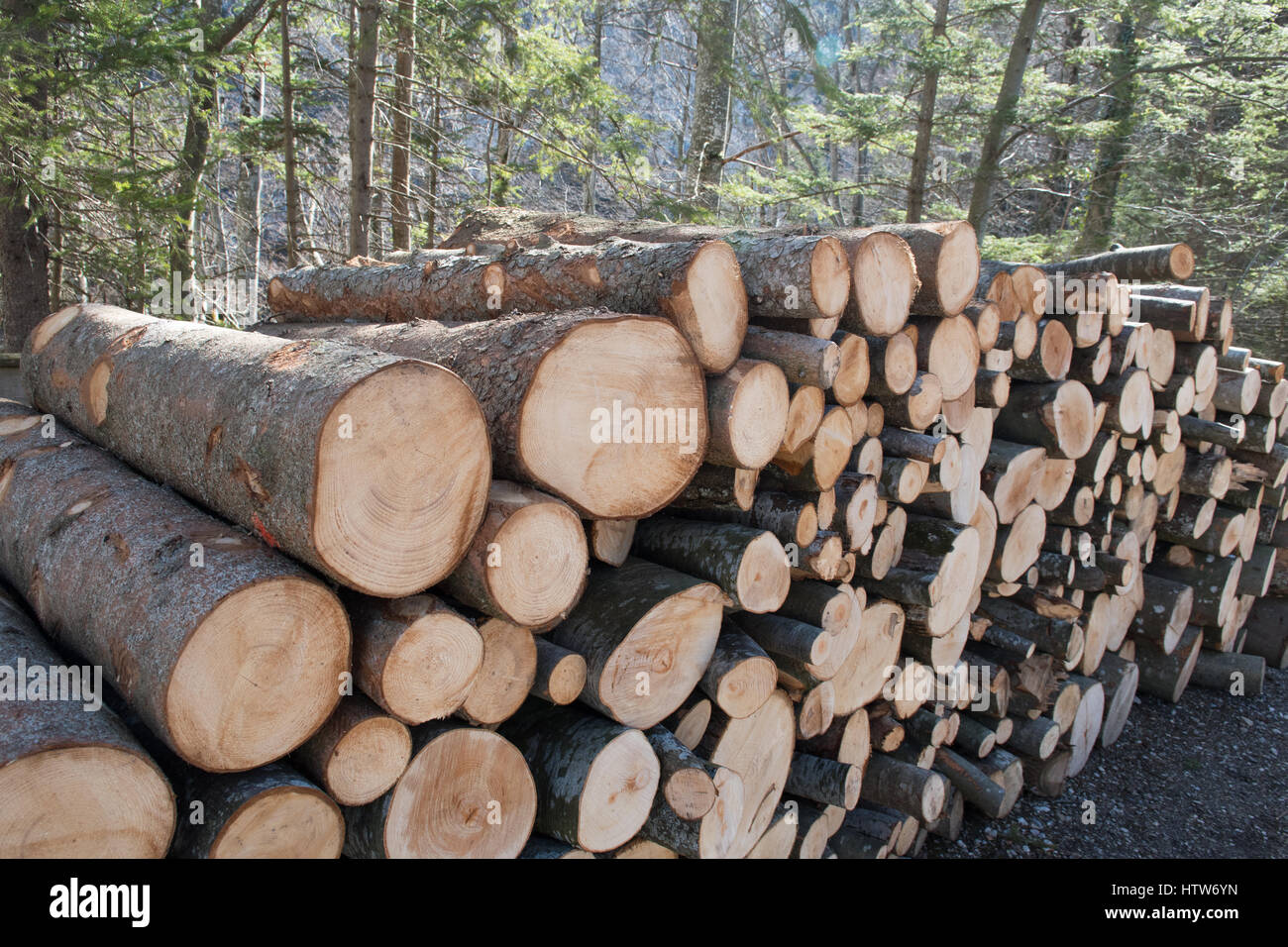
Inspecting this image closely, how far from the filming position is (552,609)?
7.04ft

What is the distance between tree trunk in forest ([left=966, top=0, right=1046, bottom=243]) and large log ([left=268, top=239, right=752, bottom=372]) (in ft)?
22.1

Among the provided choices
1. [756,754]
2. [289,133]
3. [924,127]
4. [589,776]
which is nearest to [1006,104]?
[924,127]

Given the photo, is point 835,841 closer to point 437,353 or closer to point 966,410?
point 966,410

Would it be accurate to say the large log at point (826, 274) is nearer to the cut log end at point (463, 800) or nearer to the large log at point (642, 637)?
the large log at point (642, 637)

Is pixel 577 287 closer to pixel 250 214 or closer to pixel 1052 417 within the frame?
pixel 1052 417

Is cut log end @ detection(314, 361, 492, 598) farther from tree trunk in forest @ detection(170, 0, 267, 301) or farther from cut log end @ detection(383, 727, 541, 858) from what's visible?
tree trunk in forest @ detection(170, 0, 267, 301)

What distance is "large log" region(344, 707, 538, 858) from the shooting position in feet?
6.69

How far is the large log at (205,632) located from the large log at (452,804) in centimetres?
29

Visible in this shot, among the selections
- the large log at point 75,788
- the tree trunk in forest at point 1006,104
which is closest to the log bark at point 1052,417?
the large log at point 75,788

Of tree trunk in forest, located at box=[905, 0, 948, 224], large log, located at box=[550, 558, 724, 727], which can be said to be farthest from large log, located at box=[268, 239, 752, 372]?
tree trunk in forest, located at box=[905, 0, 948, 224]

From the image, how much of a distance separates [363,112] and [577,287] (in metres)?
5.45

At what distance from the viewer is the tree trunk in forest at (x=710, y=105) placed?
354 inches
